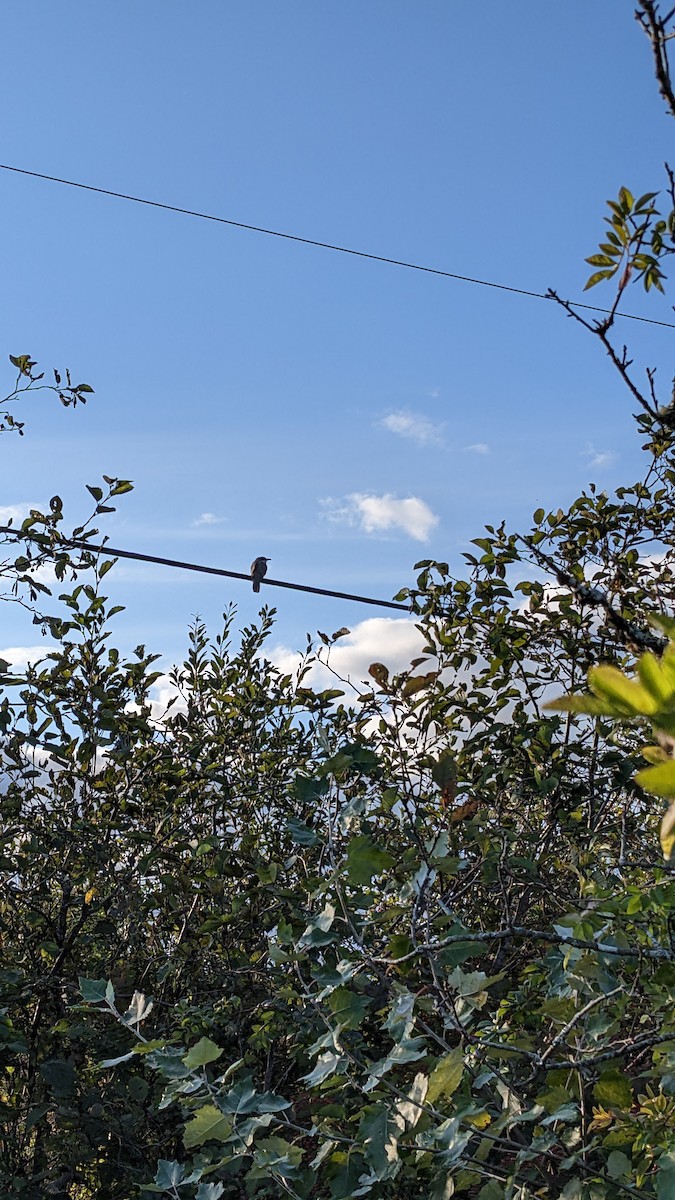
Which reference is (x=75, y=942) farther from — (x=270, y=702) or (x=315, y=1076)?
(x=315, y=1076)

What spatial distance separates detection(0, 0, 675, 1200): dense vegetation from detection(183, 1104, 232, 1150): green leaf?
0.16 feet

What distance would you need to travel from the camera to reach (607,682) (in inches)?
30.2

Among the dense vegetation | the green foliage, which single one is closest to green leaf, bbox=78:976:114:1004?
the dense vegetation

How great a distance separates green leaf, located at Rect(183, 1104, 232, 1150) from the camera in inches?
64.9

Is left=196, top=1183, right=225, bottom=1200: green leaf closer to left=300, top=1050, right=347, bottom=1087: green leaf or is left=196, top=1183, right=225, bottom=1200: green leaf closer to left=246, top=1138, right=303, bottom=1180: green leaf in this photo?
left=246, top=1138, right=303, bottom=1180: green leaf

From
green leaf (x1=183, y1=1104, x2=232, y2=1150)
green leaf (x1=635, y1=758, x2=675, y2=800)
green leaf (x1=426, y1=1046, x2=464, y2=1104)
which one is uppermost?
green leaf (x1=635, y1=758, x2=675, y2=800)

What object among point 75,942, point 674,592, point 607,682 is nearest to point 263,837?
point 75,942

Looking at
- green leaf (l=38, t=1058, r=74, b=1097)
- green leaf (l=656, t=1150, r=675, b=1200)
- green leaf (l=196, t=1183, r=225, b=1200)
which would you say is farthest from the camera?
green leaf (l=38, t=1058, r=74, b=1097)

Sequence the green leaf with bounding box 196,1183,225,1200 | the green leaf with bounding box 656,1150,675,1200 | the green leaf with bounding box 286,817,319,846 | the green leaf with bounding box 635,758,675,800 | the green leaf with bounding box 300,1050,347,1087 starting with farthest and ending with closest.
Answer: the green leaf with bounding box 286,817,319,846
the green leaf with bounding box 196,1183,225,1200
the green leaf with bounding box 300,1050,347,1087
the green leaf with bounding box 656,1150,675,1200
the green leaf with bounding box 635,758,675,800

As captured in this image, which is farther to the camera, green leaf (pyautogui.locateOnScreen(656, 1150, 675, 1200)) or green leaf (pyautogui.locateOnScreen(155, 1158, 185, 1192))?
green leaf (pyautogui.locateOnScreen(155, 1158, 185, 1192))

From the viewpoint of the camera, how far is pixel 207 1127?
65.0 inches

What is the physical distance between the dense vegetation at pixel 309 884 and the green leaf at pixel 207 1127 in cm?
5

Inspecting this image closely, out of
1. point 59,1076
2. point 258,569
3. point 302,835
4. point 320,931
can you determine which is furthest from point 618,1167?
point 258,569

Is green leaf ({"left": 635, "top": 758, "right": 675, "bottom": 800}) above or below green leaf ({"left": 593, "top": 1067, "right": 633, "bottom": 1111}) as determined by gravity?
above
